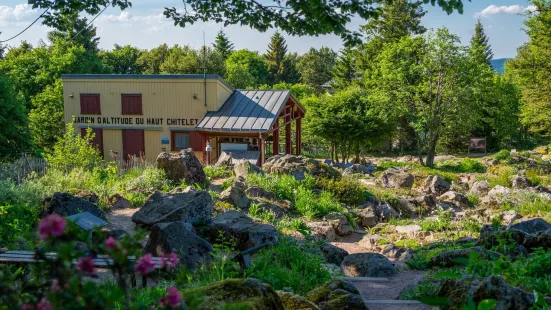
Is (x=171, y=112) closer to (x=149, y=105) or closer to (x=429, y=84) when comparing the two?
(x=149, y=105)

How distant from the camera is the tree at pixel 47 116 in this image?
33.0 m

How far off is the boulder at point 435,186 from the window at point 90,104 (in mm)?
16871

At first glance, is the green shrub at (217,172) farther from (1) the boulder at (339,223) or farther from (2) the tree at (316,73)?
(2) the tree at (316,73)

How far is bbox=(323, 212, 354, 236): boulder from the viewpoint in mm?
12616

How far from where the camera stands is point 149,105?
2647 cm

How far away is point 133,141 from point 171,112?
2758 millimetres

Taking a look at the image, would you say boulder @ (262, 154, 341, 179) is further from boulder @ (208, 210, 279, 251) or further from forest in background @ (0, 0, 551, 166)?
forest in background @ (0, 0, 551, 166)

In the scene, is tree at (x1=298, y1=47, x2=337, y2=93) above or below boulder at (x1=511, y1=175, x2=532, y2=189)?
above

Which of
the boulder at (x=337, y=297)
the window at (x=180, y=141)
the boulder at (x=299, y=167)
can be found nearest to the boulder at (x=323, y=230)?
the boulder at (x=299, y=167)

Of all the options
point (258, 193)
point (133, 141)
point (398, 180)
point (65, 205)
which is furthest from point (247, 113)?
point (65, 205)

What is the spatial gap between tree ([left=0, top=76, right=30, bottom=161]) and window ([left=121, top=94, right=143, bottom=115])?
7.78m

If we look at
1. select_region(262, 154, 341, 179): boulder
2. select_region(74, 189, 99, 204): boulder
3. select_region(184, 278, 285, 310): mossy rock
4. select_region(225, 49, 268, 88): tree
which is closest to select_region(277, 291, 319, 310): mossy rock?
select_region(184, 278, 285, 310): mossy rock

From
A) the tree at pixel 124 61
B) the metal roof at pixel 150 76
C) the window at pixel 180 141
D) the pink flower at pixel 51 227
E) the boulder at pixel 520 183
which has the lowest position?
the boulder at pixel 520 183

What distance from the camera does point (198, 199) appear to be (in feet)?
31.9
